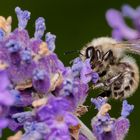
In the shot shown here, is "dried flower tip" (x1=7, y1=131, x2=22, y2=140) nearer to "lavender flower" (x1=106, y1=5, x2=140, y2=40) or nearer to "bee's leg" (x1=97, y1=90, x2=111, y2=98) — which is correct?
"bee's leg" (x1=97, y1=90, x2=111, y2=98)

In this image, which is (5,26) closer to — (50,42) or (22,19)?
(22,19)

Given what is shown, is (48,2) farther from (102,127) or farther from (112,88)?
(102,127)

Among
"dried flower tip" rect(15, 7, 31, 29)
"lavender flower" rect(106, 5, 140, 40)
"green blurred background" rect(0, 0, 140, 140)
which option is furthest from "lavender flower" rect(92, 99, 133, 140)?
"green blurred background" rect(0, 0, 140, 140)

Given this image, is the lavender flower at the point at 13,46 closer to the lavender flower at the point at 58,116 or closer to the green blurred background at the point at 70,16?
the lavender flower at the point at 58,116

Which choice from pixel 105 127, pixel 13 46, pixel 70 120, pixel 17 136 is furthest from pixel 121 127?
pixel 13 46

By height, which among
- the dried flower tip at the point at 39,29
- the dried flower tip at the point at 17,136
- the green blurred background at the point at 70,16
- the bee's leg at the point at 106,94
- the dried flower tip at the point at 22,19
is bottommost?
the dried flower tip at the point at 17,136

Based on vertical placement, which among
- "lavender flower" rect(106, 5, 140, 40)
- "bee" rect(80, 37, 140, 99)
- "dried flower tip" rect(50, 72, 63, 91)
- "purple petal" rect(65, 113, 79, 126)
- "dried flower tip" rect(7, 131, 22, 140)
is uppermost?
"lavender flower" rect(106, 5, 140, 40)

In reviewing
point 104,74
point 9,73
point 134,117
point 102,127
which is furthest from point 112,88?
point 134,117

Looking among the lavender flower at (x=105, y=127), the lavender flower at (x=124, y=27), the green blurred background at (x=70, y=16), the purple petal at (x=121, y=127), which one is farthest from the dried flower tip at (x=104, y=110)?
the green blurred background at (x=70, y=16)
